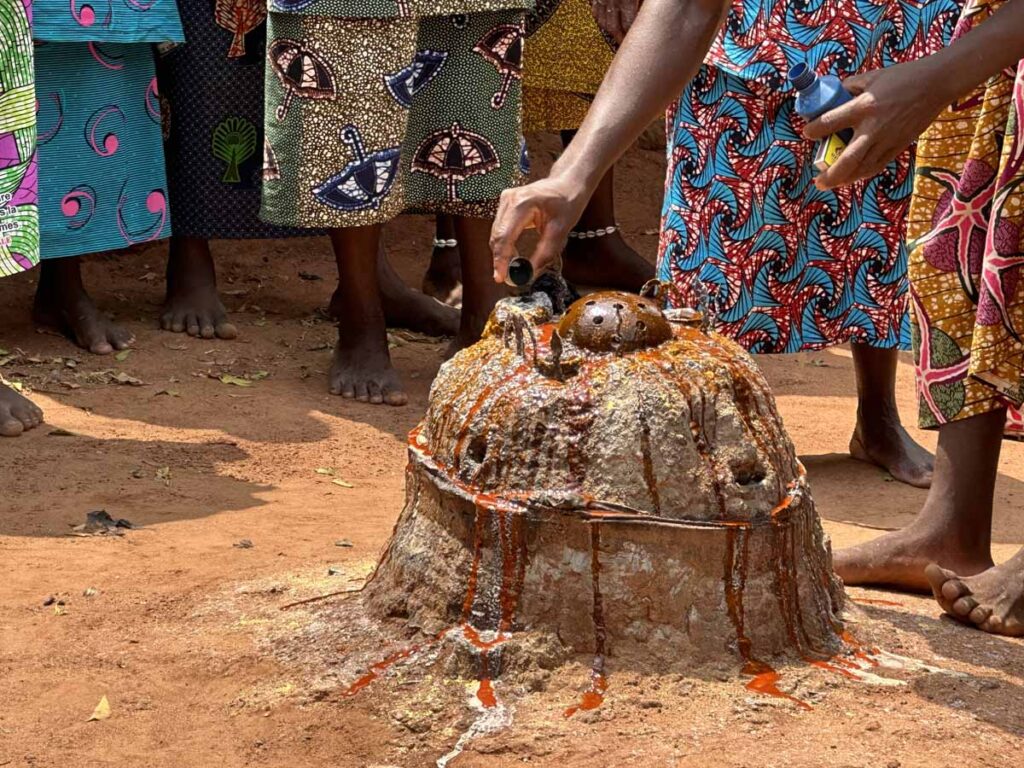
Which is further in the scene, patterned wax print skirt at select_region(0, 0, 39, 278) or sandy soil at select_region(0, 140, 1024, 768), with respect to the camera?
patterned wax print skirt at select_region(0, 0, 39, 278)

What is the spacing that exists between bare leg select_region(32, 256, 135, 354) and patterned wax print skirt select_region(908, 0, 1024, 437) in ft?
10.5

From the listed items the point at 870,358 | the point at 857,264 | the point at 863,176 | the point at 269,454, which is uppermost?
the point at 863,176

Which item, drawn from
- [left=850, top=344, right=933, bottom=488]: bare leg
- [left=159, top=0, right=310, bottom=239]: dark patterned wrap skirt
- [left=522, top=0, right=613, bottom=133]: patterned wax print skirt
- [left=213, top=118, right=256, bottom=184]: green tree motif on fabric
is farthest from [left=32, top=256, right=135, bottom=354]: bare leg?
[left=850, top=344, right=933, bottom=488]: bare leg

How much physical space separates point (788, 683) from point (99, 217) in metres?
3.77

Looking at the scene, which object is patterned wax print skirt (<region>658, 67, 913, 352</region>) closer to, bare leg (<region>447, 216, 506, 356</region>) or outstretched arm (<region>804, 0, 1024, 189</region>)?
bare leg (<region>447, 216, 506, 356</region>)

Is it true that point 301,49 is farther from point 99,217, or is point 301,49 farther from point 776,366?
point 776,366

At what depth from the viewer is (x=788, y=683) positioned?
8.96ft

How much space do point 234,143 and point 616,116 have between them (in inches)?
134

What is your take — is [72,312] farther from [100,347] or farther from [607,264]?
[607,264]

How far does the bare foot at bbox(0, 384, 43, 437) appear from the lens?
14.9 ft

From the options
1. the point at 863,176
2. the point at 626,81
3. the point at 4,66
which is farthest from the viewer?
the point at 4,66

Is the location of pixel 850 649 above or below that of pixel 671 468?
below

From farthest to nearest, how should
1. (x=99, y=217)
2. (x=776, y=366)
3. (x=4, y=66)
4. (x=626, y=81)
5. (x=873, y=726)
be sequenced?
1. (x=776, y=366)
2. (x=99, y=217)
3. (x=4, y=66)
4. (x=626, y=81)
5. (x=873, y=726)

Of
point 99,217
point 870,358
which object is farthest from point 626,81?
point 99,217
